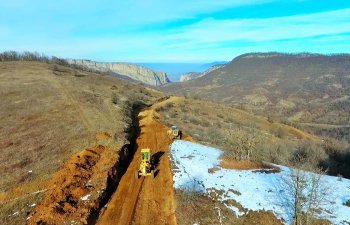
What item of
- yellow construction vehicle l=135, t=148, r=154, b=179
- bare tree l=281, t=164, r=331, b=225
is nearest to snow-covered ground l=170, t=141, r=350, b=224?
bare tree l=281, t=164, r=331, b=225

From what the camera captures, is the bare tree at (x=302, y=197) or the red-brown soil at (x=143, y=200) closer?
→ the bare tree at (x=302, y=197)

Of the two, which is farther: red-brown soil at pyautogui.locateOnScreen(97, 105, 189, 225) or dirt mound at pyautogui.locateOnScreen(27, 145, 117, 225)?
red-brown soil at pyautogui.locateOnScreen(97, 105, 189, 225)

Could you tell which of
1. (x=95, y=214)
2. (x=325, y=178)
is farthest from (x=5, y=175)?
(x=325, y=178)

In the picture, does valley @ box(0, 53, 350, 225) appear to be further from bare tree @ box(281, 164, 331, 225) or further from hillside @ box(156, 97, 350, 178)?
bare tree @ box(281, 164, 331, 225)

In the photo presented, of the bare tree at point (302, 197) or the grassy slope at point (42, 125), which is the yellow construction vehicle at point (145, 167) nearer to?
the grassy slope at point (42, 125)

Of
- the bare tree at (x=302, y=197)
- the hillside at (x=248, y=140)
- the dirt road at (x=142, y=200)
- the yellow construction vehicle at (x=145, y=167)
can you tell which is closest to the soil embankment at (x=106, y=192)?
the dirt road at (x=142, y=200)

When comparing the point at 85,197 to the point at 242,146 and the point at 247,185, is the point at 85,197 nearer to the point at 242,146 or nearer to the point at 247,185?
the point at 247,185
